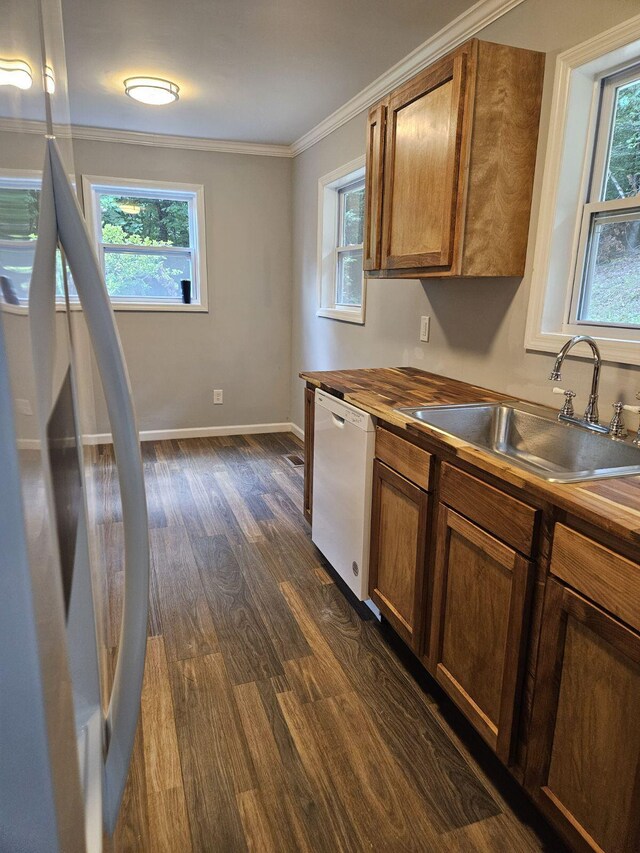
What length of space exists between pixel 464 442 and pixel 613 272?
92 centimetres

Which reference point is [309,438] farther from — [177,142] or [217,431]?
[177,142]

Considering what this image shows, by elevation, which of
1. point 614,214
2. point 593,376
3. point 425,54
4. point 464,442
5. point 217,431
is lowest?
point 217,431

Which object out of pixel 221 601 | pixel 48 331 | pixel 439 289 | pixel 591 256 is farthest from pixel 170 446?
pixel 48 331

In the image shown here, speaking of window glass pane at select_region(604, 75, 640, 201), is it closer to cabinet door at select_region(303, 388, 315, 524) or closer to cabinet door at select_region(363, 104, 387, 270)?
cabinet door at select_region(363, 104, 387, 270)

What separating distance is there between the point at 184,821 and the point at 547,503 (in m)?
1.23

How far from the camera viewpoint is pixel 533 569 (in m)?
1.31

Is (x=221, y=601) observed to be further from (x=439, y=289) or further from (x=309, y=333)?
(x=309, y=333)

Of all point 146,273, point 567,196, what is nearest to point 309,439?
point 567,196

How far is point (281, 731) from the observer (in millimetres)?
1731

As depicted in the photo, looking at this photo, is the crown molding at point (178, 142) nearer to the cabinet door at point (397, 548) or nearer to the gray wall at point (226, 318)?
the gray wall at point (226, 318)

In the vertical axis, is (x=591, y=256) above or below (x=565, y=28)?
below

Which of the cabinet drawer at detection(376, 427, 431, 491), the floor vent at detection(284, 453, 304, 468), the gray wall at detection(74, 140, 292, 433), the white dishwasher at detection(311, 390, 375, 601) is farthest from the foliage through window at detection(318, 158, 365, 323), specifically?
the cabinet drawer at detection(376, 427, 431, 491)

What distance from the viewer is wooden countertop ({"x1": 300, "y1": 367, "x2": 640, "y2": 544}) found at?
1112 millimetres

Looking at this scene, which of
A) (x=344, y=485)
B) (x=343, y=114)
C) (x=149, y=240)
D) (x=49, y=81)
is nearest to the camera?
(x=49, y=81)
